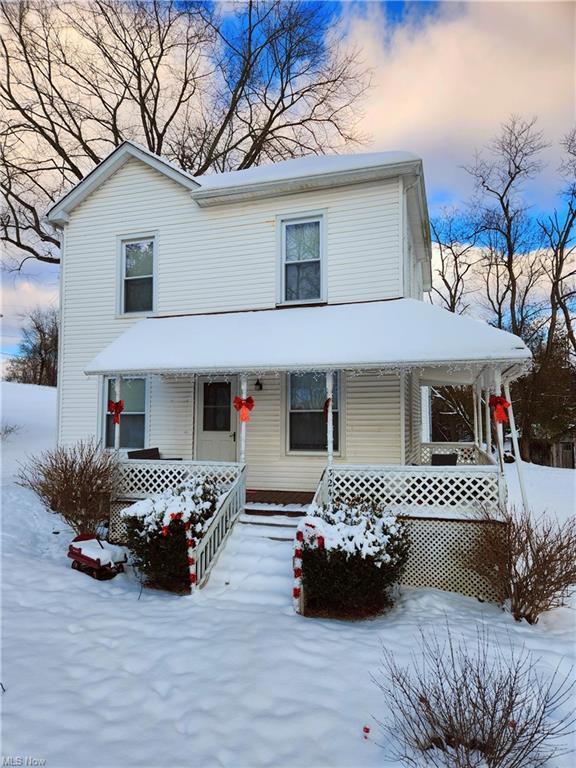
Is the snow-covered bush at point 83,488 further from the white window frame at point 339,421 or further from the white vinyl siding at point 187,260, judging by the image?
the white window frame at point 339,421

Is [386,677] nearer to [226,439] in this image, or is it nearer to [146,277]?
[226,439]

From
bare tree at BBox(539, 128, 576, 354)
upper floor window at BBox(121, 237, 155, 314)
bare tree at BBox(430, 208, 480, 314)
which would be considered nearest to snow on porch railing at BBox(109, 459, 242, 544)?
upper floor window at BBox(121, 237, 155, 314)

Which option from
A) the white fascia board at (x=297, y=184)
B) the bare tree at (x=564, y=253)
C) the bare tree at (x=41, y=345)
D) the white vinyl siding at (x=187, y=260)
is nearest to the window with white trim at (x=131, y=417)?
the white vinyl siding at (x=187, y=260)

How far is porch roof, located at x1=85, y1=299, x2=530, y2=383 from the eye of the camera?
7504 millimetres

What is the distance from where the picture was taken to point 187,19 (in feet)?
68.5

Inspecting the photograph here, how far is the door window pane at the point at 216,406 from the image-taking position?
10570 mm

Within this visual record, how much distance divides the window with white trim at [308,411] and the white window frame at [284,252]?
65.1 inches

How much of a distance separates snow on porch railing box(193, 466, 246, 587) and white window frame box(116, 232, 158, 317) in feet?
17.1

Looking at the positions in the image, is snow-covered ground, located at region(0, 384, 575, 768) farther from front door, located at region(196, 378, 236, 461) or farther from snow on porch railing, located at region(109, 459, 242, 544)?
front door, located at region(196, 378, 236, 461)

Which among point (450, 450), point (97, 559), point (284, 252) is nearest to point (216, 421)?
point (284, 252)

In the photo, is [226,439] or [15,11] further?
[15,11]

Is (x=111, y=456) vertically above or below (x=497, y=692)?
above

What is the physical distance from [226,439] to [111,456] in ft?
8.07

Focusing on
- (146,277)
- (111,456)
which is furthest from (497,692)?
(146,277)
